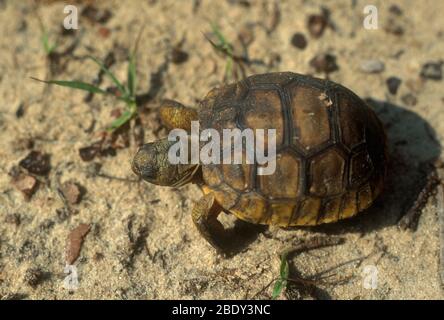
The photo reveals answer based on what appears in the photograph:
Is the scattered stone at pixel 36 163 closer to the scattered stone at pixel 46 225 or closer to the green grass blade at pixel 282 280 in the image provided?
the scattered stone at pixel 46 225

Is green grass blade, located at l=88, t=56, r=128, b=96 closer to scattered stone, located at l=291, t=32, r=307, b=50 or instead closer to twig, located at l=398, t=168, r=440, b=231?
scattered stone, located at l=291, t=32, r=307, b=50

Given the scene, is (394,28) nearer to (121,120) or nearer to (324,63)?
(324,63)

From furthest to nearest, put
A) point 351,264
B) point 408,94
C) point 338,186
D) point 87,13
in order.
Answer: point 87,13 < point 408,94 < point 351,264 < point 338,186

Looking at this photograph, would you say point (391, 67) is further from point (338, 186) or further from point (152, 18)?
point (152, 18)

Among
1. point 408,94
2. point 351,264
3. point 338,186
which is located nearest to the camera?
point 338,186

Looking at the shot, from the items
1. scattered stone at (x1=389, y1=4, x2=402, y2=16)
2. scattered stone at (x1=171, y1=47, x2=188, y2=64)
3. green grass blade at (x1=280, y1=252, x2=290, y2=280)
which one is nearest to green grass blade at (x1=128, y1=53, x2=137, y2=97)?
scattered stone at (x1=171, y1=47, x2=188, y2=64)

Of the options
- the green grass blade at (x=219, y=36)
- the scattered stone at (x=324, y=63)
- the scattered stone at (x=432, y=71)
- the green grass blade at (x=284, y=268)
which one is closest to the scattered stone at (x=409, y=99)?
the scattered stone at (x=432, y=71)
